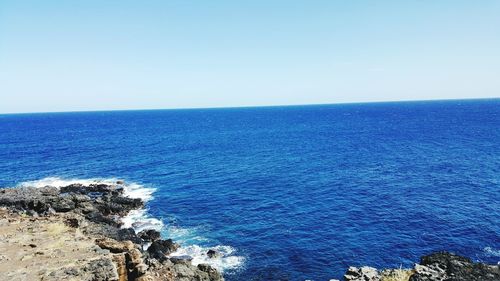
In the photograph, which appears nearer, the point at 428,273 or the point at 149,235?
the point at 428,273

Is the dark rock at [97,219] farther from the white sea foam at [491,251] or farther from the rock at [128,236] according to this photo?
the white sea foam at [491,251]

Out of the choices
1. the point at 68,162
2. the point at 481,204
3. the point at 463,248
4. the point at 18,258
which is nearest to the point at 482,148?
the point at 481,204

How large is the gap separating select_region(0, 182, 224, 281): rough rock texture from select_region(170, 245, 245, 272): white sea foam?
47.1 inches

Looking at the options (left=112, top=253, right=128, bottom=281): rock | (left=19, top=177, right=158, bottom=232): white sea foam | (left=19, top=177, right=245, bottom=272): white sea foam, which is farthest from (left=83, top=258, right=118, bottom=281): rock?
(left=19, top=177, right=158, bottom=232): white sea foam

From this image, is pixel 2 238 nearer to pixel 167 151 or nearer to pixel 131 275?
→ pixel 131 275

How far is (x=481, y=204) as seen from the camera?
56.9 meters

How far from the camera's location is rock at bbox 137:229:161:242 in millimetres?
49281

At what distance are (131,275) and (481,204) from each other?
55.0 meters

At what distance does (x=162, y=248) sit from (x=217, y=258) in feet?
24.8

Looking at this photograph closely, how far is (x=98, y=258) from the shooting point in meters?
28.0

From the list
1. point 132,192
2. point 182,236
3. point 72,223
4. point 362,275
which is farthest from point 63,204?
point 362,275

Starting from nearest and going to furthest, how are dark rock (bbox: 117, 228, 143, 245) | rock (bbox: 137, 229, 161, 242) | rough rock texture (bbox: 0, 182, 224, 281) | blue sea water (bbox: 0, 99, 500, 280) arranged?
rough rock texture (bbox: 0, 182, 224, 281) < blue sea water (bbox: 0, 99, 500, 280) < dark rock (bbox: 117, 228, 143, 245) < rock (bbox: 137, 229, 161, 242)

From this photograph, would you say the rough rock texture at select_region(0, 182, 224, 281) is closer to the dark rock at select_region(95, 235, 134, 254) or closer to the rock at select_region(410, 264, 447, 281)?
the dark rock at select_region(95, 235, 134, 254)

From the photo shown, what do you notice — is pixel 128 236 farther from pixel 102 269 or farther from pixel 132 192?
pixel 132 192
